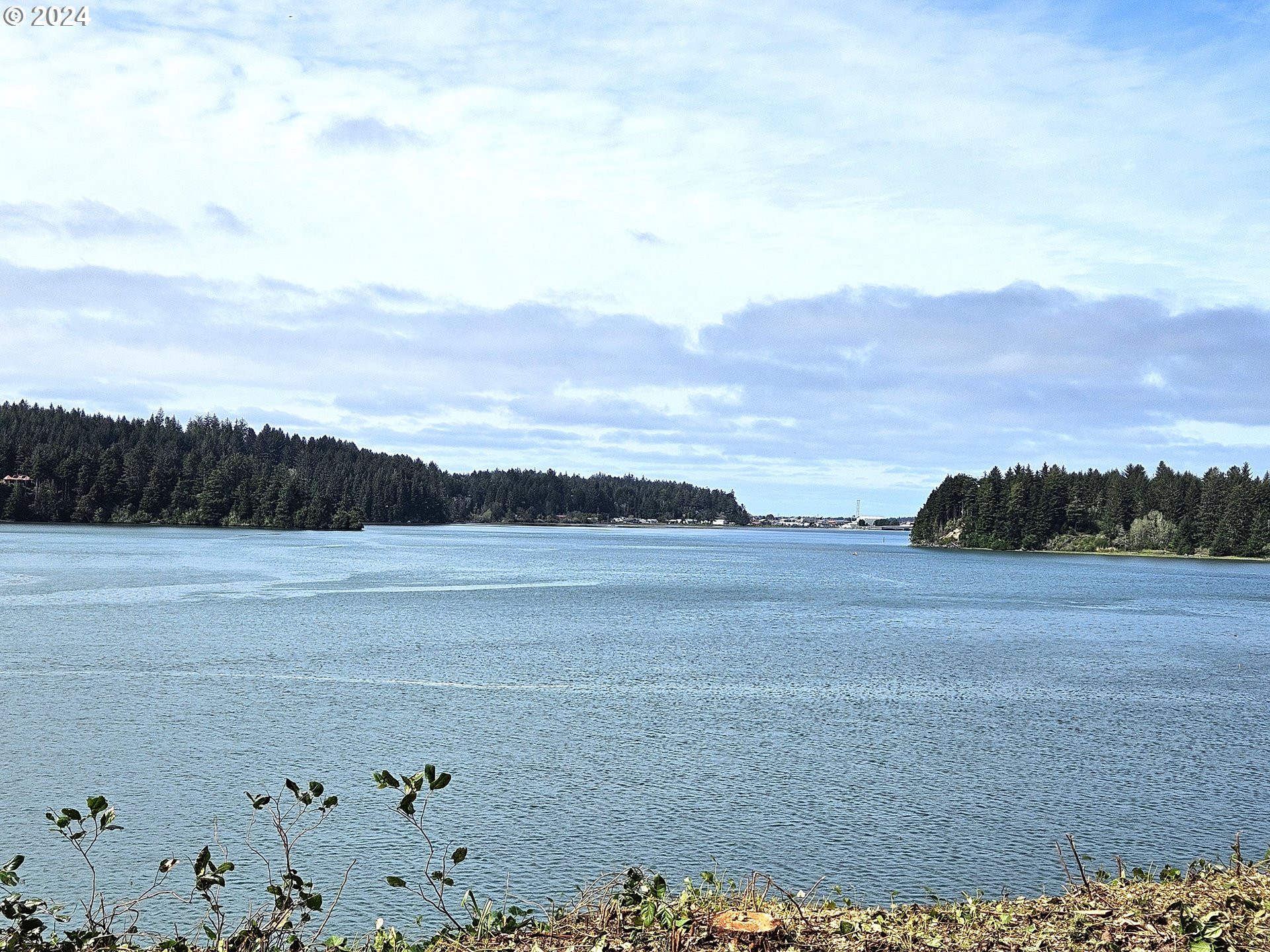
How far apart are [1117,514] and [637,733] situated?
161 metres

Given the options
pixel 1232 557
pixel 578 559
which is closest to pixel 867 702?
pixel 578 559

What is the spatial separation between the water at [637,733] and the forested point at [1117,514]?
366 feet

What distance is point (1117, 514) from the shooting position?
166m

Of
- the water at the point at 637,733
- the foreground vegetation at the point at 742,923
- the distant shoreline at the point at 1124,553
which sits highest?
the distant shoreline at the point at 1124,553

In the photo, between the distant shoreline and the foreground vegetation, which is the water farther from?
the distant shoreline

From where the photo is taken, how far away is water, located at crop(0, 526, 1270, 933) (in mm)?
14805

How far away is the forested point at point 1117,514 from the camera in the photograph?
504 feet

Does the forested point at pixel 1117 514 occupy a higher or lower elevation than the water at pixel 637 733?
higher

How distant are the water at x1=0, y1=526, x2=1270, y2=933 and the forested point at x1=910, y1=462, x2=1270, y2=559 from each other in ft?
366

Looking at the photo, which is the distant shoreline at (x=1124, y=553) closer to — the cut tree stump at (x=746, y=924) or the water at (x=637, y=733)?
the water at (x=637, y=733)

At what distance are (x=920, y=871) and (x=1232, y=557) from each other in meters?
164

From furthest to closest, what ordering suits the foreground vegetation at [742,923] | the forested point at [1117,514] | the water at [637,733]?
the forested point at [1117,514]
the water at [637,733]
the foreground vegetation at [742,923]

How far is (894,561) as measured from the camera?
12925 cm

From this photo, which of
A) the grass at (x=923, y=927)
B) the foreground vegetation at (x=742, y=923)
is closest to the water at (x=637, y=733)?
the foreground vegetation at (x=742, y=923)
